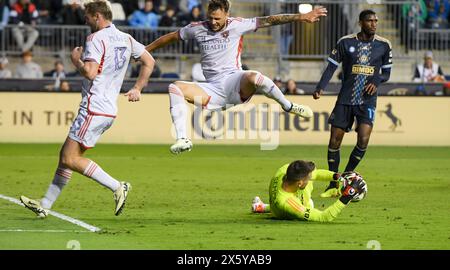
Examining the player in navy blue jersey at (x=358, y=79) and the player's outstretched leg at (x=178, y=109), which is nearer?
the player's outstretched leg at (x=178, y=109)

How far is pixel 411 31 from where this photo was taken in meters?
31.1

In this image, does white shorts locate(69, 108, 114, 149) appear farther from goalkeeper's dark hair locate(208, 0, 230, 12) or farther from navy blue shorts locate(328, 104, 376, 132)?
navy blue shorts locate(328, 104, 376, 132)

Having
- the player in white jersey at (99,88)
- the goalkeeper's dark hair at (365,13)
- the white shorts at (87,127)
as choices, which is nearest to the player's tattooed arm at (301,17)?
the goalkeeper's dark hair at (365,13)

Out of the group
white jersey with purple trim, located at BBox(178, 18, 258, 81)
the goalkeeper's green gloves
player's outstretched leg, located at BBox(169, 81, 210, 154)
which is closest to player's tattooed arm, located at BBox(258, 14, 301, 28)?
white jersey with purple trim, located at BBox(178, 18, 258, 81)

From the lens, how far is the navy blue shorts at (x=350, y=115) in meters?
16.8

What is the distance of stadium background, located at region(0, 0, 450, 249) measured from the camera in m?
12.4

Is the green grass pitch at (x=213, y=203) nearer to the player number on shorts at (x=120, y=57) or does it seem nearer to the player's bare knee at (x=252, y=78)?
the player's bare knee at (x=252, y=78)

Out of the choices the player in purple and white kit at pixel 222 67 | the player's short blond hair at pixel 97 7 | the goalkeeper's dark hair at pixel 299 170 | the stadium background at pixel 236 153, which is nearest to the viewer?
the stadium background at pixel 236 153

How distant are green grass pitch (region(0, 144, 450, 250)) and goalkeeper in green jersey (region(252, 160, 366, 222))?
0.46 ft

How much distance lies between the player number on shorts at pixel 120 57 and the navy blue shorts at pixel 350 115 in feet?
15.6

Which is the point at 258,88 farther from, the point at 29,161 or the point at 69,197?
the point at 29,161
